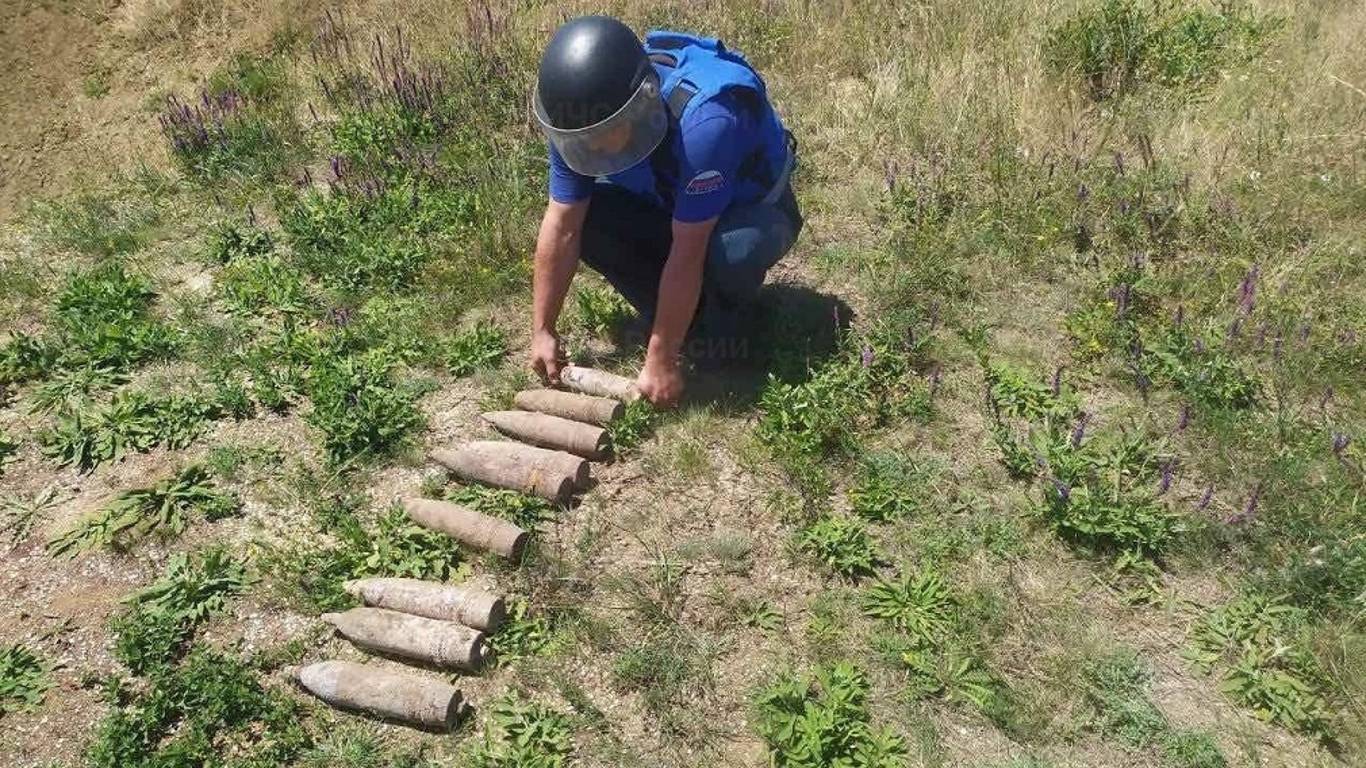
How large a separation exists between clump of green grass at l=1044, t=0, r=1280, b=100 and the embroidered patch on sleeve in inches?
146

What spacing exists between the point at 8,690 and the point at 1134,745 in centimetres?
406

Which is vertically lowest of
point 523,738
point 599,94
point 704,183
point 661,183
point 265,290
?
point 523,738

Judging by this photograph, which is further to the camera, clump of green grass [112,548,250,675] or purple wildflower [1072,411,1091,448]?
purple wildflower [1072,411,1091,448]

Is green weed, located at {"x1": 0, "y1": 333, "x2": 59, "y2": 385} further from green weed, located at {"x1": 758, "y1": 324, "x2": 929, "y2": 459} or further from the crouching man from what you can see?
green weed, located at {"x1": 758, "y1": 324, "x2": 929, "y2": 459}

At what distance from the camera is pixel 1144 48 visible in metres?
6.46

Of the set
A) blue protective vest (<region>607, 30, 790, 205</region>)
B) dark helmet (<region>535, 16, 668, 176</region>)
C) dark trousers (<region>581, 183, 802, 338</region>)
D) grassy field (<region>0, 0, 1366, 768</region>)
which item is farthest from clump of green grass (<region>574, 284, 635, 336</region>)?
dark helmet (<region>535, 16, 668, 176</region>)

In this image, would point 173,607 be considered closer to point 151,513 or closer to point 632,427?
point 151,513

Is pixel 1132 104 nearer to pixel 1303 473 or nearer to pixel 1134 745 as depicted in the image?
pixel 1303 473

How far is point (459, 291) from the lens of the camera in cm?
539

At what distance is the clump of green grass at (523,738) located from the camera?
3195mm

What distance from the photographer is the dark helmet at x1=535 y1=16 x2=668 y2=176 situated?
3.71m

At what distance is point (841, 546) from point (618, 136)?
1886 millimetres

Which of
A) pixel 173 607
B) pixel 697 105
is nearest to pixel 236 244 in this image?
pixel 173 607

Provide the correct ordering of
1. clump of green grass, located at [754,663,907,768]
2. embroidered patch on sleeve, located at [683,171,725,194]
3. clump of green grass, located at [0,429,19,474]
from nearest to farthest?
clump of green grass, located at [754,663,907,768], embroidered patch on sleeve, located at [683,171,725,194], clump of green grass, located at [0,429,19,474]
